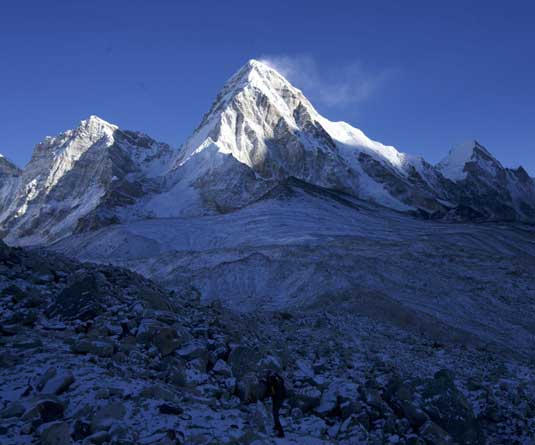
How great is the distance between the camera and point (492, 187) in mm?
180000

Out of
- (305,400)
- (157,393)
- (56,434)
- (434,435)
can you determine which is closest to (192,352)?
(157,393)

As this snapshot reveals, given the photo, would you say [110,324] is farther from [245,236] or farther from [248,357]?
[245,236]

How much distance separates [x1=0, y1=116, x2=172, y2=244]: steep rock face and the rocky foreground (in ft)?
344

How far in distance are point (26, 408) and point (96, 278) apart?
19.4ft

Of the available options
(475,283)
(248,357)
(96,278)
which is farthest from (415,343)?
(475,283)

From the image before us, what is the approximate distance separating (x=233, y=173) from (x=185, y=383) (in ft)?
328

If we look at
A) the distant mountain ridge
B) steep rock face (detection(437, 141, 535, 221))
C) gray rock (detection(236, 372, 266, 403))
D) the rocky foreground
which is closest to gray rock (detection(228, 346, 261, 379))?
the rocky foreground

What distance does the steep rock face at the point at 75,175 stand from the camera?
134 metres

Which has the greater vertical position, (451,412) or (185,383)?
(185,383)

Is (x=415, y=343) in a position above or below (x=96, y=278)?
below

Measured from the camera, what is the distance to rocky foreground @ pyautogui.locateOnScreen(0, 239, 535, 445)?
22.0 ft

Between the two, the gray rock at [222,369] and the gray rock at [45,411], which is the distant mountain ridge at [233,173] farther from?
the gray rock at [45,411]

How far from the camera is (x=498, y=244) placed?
5862 cm

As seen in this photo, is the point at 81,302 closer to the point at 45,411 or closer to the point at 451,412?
the point at 45,411
